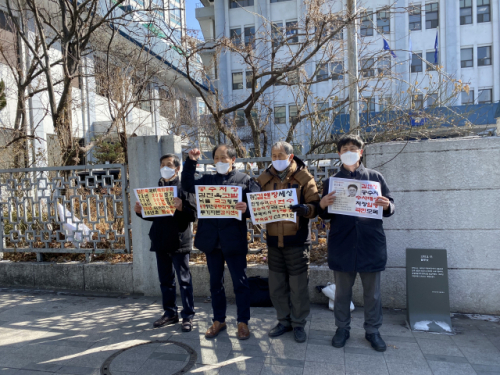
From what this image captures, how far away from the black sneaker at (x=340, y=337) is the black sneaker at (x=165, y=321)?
1.87m

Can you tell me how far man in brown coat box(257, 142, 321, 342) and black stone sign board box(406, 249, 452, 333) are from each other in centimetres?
132

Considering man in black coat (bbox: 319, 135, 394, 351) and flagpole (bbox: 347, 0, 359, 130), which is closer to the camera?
man in black coat (bbox: 319, 135, 394, 351)

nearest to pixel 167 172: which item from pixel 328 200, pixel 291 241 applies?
pixel 291 241

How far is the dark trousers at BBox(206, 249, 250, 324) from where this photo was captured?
3.87m

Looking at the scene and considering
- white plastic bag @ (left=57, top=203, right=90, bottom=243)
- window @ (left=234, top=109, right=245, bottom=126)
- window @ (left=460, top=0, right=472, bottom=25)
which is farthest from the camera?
window @ (left=460, top=0, right=472, bottom=25)

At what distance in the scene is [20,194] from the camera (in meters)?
6.54

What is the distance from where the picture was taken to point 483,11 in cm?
2638

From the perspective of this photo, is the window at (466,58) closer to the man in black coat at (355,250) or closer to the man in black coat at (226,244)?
the man in black coat at (355,250)

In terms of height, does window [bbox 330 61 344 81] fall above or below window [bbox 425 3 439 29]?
below

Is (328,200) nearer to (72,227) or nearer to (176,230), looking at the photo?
(176,230)

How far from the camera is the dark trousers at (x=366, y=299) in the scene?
3611 millimetres

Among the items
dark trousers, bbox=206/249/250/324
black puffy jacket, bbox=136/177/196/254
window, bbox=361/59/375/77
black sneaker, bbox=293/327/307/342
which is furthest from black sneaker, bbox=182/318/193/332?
window, bbox=361/59/375/77

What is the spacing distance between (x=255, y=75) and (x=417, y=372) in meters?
5.08

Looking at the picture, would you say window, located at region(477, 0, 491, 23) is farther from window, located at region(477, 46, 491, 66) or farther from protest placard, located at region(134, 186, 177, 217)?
protest placard, located at region(134, 186, 177, 217)
